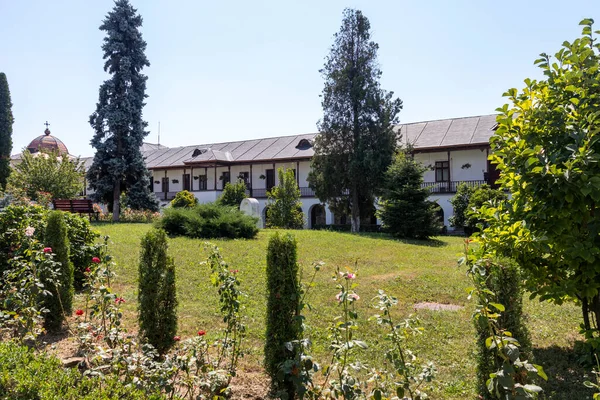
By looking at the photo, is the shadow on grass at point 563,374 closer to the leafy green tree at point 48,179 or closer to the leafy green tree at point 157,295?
the leafy green tree at point 157,295

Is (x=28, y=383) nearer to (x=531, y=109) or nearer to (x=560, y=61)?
(x=531, y=109)

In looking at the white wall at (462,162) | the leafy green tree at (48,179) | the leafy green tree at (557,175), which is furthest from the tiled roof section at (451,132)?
the leafy green tree at (557,175)

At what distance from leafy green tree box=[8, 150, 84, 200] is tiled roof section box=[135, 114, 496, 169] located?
11.9 ft

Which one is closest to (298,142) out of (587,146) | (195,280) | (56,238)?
(195,280)

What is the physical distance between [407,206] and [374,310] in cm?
1044

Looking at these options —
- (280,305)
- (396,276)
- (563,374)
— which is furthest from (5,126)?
(563,374)

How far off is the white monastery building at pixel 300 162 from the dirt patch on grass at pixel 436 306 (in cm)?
1425

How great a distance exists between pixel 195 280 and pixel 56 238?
3049mm

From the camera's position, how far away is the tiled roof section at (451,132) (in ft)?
82.6

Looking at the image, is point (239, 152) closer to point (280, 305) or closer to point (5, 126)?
point (5, 126)

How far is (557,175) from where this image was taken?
3.21m

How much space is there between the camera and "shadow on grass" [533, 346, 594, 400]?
12.3ft

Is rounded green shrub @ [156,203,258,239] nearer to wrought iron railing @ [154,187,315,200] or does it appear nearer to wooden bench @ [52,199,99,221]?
wooden bench @ [52,199,99,221]

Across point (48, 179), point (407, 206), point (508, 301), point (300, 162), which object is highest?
point (300, 162)
